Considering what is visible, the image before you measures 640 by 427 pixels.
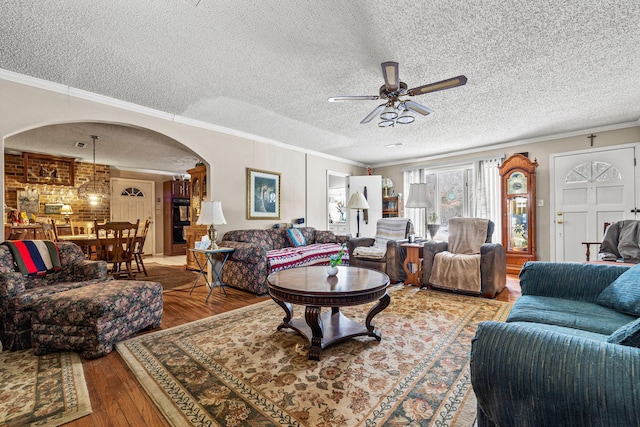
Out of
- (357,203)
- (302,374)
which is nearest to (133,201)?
(357,203)

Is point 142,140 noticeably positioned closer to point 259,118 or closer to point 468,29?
point 259,118

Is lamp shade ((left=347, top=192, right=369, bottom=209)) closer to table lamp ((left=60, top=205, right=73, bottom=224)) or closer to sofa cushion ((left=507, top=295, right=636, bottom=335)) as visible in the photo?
sofa cushion ((left=507, top=295, right=636, bottom=335))

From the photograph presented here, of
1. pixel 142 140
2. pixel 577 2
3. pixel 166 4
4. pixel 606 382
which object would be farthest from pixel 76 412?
pixel 142 140

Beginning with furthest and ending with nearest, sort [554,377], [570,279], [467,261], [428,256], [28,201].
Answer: [28,201] → [428,256] → [467,261] → [570,279] → [554,377]

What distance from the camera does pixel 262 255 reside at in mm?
3793

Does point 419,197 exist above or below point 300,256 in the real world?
above

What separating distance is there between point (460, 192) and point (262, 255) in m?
4.52

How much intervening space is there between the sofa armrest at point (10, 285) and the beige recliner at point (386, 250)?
378 cm

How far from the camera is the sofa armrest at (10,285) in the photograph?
2.18m

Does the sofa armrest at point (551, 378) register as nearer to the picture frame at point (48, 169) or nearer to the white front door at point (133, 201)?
the picture frame at point (48, 169)

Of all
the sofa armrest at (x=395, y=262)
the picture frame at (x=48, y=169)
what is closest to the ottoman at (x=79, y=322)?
the sofa armrest at (x=395, y=262)

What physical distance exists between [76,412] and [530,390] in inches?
81.0

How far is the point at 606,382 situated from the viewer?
79 centimetres

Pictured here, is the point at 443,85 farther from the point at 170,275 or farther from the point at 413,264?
the point at 170,275
